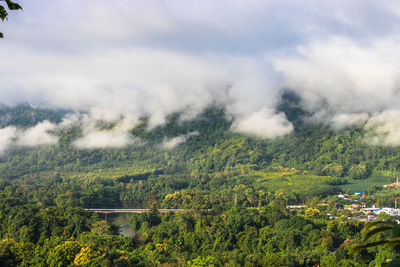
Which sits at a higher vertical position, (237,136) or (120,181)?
(237,136)

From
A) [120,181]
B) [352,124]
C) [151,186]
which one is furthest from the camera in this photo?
[352,124]

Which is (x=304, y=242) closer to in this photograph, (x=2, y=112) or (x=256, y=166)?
(x=256, y=166)

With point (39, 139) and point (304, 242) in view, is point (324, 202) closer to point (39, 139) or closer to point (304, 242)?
point (304, 242)

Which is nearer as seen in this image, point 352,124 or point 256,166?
point 256,166

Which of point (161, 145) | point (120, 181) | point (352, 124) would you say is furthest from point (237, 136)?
point (120, 181)

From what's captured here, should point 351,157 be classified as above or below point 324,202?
above

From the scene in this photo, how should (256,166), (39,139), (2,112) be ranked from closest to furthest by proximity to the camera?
(256,166) → (39,139) → (2,112)

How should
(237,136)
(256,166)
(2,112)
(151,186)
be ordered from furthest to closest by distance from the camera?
(2,112) → (237,136) → (256,166) → (151,186)

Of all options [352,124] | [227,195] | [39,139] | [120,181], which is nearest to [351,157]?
[352,124]

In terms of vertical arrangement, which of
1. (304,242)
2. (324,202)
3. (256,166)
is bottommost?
(304,242)
